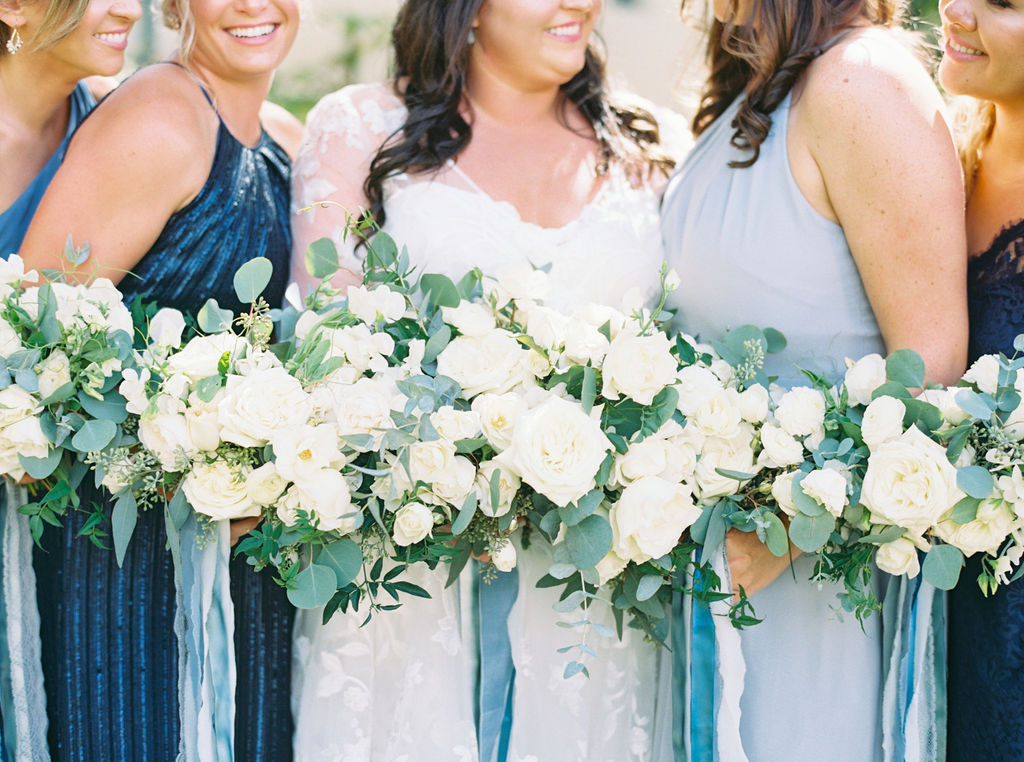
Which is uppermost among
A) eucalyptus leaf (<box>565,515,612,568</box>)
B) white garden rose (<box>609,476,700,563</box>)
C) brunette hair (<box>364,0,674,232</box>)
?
brunette hair (<box>364,0,674,232</box>)

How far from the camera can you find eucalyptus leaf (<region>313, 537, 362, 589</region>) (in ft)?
6.28

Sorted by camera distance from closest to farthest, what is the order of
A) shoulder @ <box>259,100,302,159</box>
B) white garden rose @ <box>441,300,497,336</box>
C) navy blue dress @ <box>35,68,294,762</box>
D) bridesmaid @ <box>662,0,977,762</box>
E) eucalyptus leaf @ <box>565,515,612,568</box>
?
eucalyptus leaf @ <box>565,515,612,568</box>, white garden rose @ <box>441,300,497,336</box>, bridesmaid @ <box>662,0,977,762</box>, navy blue dress @ <box>35,68,294,762</box>, shoulder @ <box>259,100,302,159</box>

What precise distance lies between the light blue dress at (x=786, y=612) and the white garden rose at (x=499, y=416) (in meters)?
0.55

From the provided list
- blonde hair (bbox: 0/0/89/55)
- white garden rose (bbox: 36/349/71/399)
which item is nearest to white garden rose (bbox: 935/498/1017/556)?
white garden rose (bbox: 36/349/71/399)

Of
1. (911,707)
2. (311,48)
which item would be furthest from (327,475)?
(311,48)

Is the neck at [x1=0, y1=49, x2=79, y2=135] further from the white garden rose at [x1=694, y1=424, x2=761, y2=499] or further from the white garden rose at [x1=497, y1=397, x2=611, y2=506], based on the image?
the white garden rose at [x1=694, y1=424, x2=761, y2=499]

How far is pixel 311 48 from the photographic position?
8750 millimetres

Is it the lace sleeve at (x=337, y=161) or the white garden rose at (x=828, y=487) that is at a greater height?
the lace sleeve at (x=337, y=161)

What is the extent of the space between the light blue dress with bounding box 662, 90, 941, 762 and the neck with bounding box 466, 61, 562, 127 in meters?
0.64

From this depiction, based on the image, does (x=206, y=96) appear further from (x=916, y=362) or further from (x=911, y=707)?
(x=911, y=707)

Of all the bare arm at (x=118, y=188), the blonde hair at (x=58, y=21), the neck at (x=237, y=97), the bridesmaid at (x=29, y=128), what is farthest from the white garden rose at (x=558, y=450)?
the blonde hair at (x=58, y=21)

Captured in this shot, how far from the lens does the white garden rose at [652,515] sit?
6.03 ft

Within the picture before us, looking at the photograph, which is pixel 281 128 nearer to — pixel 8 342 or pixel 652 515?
pixel 8 342

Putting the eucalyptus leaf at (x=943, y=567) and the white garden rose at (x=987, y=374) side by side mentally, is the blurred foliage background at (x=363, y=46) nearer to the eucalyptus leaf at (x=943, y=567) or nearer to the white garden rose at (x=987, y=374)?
the white garden rose at (x=987, y=374)
